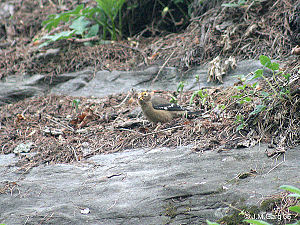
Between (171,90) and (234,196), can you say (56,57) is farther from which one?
(234,196)

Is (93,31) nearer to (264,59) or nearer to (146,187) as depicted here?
(264,59)

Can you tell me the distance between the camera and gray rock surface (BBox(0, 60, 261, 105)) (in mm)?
7494

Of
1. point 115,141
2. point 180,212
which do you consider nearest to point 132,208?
Answer: point 180,212

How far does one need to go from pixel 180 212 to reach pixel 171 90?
162 inches

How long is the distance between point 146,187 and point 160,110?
2186 mm

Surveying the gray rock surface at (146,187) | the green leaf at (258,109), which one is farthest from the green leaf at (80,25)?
the green leaf at (258,109)

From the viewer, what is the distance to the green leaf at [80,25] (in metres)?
8.65

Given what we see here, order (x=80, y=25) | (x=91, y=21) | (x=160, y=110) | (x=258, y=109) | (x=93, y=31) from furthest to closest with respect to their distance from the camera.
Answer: (x=91, y=21) → (x=93, y=31) → (x=80, y=25) → (x=160, y=110) → (x=258, y=109)

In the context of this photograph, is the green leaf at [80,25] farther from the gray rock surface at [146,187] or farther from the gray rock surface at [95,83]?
the gray rock surface at [146,187]

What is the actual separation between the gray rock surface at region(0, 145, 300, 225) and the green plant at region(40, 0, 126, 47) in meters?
4.52

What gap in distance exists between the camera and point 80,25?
8742 millimetres

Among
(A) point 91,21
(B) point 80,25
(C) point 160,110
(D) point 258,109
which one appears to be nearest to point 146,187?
(D) point 258,109

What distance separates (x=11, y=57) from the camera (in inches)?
357

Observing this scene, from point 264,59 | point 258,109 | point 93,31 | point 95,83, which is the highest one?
point 264,59
